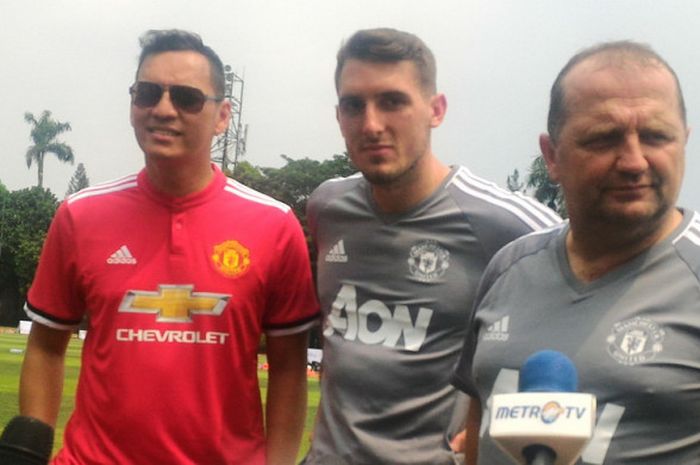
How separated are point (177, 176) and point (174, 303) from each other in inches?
22.2

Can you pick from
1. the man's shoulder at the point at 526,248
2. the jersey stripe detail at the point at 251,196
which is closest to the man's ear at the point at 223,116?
the jersey stripe detail at the point at 251,196

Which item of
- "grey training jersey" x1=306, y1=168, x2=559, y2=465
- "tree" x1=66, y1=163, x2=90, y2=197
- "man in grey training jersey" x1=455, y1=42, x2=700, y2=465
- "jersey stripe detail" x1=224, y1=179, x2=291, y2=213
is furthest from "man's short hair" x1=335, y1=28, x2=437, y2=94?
"tree" x1=66, y1=163, x2=90, y2=197

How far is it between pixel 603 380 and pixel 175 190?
2247 mm

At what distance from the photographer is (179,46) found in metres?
4.87

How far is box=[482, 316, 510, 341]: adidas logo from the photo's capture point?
3639mm

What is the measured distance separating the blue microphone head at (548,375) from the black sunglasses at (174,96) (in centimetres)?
248

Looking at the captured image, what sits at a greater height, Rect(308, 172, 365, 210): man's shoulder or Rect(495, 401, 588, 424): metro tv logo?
Rect(308, 172, 365, 210): man's shoulder

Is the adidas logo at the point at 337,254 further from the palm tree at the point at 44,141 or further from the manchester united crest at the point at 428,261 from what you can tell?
the palm tree at the point at 44,141

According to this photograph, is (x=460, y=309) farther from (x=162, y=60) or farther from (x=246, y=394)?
(x=162, y=60)

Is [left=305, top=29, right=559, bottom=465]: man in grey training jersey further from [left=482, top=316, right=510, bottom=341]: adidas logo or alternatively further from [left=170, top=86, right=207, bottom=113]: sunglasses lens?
[left=482, top=316, right=510, bottom=341]: adidas logo

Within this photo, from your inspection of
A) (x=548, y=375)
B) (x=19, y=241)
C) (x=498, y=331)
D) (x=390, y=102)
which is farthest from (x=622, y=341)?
(x=19, y=241)

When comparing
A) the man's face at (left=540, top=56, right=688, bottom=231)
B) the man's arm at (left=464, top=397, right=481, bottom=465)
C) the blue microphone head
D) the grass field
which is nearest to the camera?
the blue microphone head

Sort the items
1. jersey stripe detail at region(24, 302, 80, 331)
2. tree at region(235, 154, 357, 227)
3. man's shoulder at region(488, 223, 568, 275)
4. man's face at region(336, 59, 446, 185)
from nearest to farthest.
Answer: man's shoulder at region(488, 223, 568, 275) < man's face at region(336, 59, 446, 185) < jersey stripe detail at region(24, 302, 80, 331) < tree at region(235, 154, 357, 227)

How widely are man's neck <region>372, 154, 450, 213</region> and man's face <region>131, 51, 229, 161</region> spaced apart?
769mm
